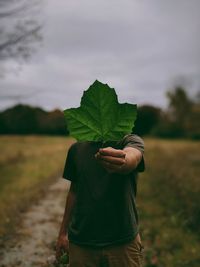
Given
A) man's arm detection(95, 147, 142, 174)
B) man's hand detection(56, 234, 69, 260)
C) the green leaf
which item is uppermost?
the green leaf

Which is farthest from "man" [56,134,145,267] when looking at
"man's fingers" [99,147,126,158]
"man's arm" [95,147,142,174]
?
"man's fingers" [99,147,126,158]

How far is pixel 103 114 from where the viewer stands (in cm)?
189

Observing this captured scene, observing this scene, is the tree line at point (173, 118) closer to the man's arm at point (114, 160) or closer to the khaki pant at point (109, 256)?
the khaki pant at point (109, 256)

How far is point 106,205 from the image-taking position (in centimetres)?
276

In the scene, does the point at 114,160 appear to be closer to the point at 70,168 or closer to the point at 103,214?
the point at 103,214

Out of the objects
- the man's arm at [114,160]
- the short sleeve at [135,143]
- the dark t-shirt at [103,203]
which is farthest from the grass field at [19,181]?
the man's arm at [114,160]

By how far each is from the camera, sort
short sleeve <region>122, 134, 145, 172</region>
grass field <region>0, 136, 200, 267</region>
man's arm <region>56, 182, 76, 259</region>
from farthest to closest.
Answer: grass field <region>0, 136, 200, 267</region> → man's arm <region>56, 182, 76, 259</region> → short sleeve <region>122, 134, 145, 172</region>

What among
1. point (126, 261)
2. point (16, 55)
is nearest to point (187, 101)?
point (16, 55)

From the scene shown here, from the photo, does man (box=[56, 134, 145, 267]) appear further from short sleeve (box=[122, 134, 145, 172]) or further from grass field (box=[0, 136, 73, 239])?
grass field (box=[0, 136, 73, 239])

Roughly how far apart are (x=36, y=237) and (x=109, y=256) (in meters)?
4.58

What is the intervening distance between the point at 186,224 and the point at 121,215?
222 inches

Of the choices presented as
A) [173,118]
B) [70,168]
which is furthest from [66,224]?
[173,118]

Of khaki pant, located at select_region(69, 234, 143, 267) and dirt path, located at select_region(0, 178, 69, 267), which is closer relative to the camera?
khaki pant, located at select_region(69, 234, 143, 267)

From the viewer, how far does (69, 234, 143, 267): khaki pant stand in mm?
2791
